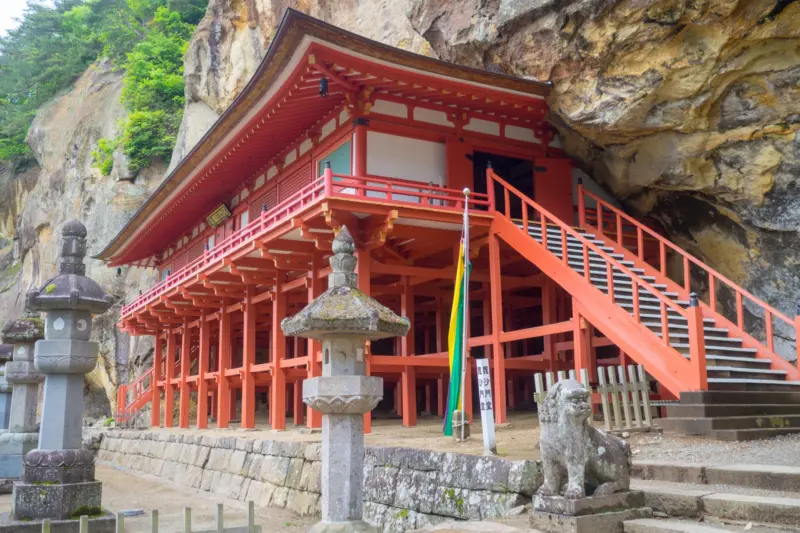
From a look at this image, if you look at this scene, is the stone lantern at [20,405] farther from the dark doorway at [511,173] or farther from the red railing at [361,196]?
the dark doorway at [511,173]

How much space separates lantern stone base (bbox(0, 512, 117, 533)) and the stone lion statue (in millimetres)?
5185

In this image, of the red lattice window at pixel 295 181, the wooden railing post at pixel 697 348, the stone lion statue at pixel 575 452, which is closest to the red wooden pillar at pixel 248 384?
the red lattice window at pixel 295 181

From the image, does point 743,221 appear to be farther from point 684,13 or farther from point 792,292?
point 684,13

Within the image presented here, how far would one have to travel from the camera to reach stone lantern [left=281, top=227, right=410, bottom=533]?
544 centimetres

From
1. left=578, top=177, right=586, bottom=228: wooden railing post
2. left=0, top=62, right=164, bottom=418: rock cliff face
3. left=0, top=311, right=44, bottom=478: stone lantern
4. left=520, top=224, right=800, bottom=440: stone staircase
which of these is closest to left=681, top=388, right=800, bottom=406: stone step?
left=520, top=224, right=800, bottom=440: stone staircase

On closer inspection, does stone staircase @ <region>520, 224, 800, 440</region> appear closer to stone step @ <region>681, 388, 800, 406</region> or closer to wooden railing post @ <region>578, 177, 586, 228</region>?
stone step @ <region>681, 388, 800, 406</region>

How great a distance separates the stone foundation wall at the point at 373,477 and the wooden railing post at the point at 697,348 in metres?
3.52

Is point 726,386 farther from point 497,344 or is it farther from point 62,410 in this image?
point 62,410

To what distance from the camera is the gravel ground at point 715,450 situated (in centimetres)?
666

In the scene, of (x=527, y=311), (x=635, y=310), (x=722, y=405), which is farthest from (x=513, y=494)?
(x=527, y=311)

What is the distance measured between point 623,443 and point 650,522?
61 cm

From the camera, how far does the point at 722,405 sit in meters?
8.56

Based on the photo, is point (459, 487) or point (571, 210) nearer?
point (459, 487)

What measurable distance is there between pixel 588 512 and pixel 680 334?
19.3 ft
